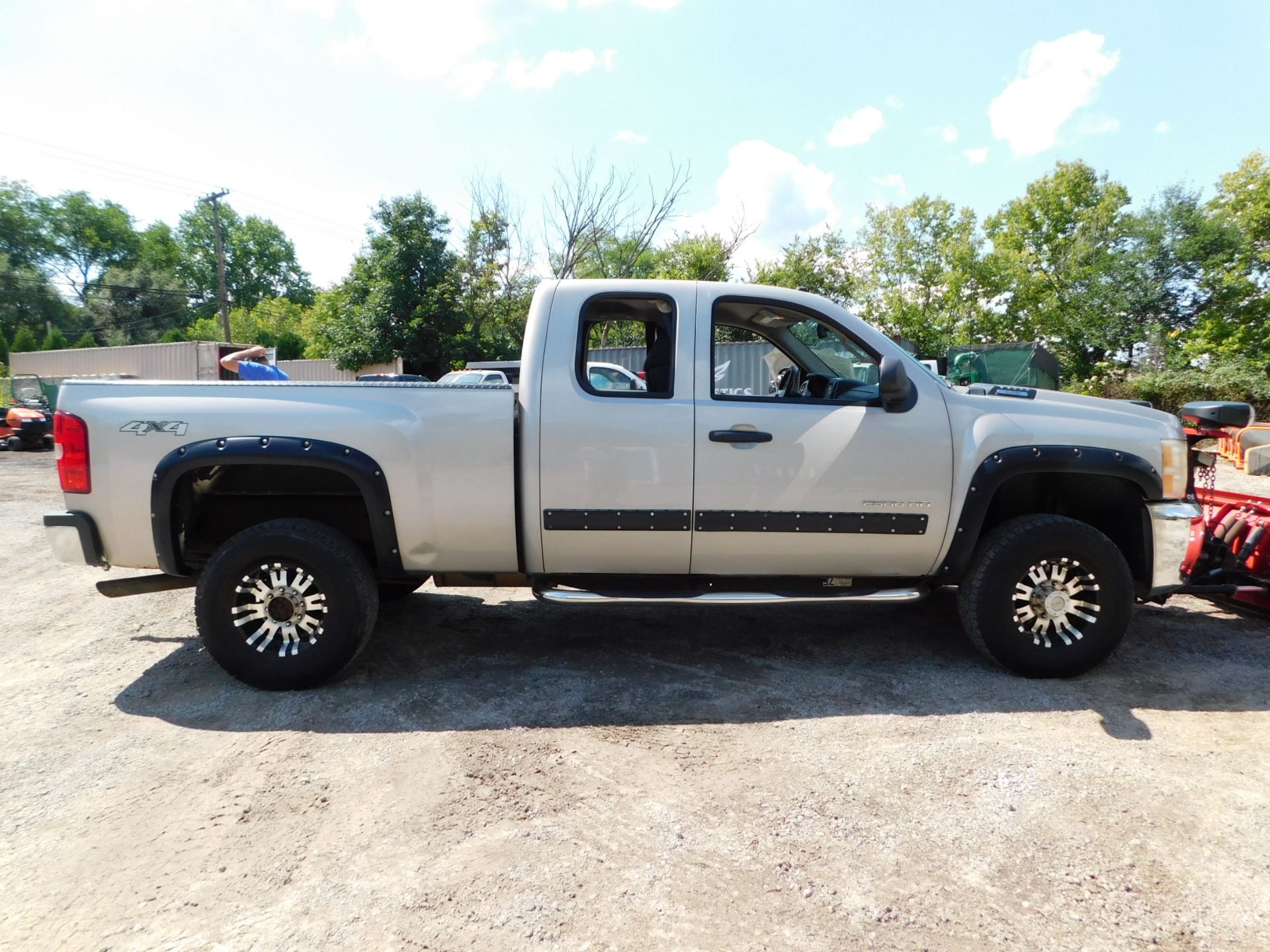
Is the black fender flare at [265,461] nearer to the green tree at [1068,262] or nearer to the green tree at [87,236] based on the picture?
the green tree at [1068,262]

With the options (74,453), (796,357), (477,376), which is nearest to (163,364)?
(477,376)

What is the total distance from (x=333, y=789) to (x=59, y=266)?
82.0 m

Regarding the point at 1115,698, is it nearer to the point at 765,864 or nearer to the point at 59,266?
the point at 765,864

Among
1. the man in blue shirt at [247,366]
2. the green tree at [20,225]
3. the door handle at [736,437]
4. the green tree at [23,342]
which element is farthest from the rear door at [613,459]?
the green tree at [20,225]

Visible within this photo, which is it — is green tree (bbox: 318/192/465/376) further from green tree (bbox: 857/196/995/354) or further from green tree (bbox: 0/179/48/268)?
green tree (bbox: 0/179/48/268)

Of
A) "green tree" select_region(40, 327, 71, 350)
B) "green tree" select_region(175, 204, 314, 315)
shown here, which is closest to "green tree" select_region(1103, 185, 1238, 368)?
"green tree" select_region(40, 327, 71, 350)

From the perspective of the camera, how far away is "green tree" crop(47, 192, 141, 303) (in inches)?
2532

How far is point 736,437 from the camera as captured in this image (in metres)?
3.57

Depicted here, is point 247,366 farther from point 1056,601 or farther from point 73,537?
point 1056,601

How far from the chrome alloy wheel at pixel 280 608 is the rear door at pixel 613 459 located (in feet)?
3.78

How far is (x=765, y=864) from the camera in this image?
237 centimetres

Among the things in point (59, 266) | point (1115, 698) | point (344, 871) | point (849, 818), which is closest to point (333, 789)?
point (344, 871)

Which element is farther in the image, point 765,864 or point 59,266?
point 59,266

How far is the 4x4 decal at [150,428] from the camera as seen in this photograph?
11.3ft
